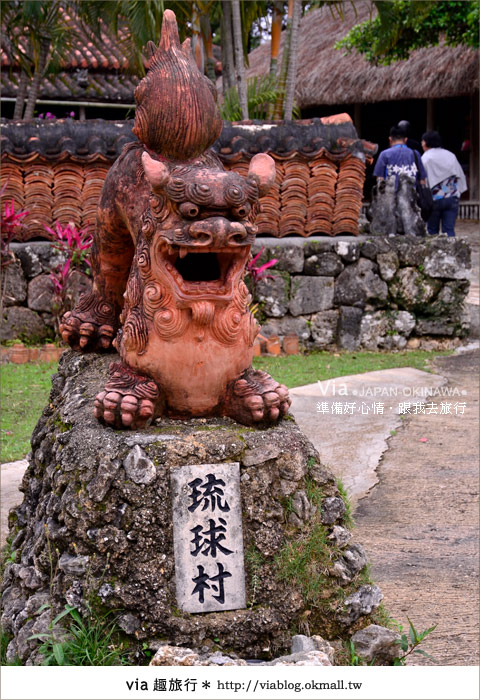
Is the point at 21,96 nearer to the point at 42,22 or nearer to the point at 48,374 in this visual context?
the point at 42,22

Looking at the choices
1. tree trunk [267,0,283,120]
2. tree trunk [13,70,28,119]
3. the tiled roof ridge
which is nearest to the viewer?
the tiled roof ridge

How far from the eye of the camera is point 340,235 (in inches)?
321

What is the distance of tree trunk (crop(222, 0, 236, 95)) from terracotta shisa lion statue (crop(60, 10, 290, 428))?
6663 millimetres

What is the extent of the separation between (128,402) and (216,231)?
55 centimetres

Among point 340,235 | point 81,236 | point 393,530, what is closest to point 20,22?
point 81,236

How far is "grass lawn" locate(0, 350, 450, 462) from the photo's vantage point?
5339 mm

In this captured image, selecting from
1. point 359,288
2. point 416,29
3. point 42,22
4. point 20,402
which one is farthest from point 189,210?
point 416,29

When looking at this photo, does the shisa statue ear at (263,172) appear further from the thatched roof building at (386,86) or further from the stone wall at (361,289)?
the thatched roof building at (386,86)

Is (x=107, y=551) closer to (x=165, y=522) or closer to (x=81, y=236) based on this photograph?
(x=165, y=522)

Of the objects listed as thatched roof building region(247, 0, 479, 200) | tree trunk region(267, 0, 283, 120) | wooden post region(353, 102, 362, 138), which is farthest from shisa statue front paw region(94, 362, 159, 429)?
wooden post region(353, 102, 362, 138)

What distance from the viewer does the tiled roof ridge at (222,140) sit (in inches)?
290

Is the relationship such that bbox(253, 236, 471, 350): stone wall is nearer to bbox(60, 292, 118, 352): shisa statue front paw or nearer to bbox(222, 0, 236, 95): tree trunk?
bbox(222, 0, 236, 95): tree trunk

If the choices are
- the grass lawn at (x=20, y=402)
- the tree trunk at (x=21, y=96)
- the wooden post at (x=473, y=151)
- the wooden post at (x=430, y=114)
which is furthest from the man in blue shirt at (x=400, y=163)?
the wooden post at (x=430, y=114)

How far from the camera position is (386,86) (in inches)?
593
